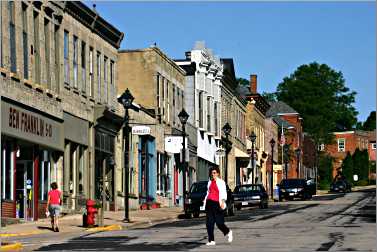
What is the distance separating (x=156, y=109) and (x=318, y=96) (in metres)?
92.0

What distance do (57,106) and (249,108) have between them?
51.7m

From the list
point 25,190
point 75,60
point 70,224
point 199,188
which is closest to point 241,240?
point 70,224

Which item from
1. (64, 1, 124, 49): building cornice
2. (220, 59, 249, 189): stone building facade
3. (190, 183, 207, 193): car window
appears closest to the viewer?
(64, 1, 124, 49): building cornice

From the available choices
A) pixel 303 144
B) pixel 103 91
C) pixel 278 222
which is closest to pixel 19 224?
pixel 278 222

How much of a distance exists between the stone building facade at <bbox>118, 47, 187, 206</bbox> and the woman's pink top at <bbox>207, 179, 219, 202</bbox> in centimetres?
2986

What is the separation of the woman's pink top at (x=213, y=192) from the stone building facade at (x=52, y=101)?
40.4 ft

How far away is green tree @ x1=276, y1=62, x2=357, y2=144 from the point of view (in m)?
142

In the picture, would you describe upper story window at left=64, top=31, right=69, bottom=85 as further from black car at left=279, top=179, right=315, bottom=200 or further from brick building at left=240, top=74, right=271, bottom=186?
brick building at left=240, top=74, right=271, bottom=186

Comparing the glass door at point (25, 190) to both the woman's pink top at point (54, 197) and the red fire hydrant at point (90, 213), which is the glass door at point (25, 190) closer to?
the red fire hydrant at point (90, 213)

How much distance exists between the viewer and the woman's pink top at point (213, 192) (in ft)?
73.9

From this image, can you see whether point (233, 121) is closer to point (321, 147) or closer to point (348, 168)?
point (348, 168)

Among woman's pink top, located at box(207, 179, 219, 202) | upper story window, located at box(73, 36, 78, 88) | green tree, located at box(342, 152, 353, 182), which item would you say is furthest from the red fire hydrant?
green tree, located at box(342, 152, 353, 182)

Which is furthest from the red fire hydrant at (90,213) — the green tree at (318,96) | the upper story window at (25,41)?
the green tree at (318,96)

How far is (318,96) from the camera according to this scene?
477 ft
